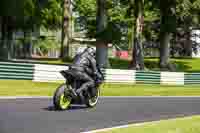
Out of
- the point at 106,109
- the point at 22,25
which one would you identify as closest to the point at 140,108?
the point at 106,109

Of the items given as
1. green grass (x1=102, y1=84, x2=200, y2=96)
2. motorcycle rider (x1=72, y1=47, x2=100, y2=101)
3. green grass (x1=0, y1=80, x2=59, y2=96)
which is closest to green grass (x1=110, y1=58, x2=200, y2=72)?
green grass (x1=102, y1=84, x2=200, y2=96)

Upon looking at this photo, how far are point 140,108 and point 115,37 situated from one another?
2559cm

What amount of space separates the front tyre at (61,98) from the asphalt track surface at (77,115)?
0.74ft

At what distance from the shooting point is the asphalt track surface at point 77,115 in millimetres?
11875

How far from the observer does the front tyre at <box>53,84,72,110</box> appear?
15117 millimetres

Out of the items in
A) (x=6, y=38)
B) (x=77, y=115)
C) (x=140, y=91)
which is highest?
(x=6, y=38)

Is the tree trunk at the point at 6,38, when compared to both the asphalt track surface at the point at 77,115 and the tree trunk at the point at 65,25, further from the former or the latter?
the asphalt track surface at the point at 77,115

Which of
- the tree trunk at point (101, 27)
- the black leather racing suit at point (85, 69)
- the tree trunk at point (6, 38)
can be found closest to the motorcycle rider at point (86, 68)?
the black leather racing suit at point (85, 69)

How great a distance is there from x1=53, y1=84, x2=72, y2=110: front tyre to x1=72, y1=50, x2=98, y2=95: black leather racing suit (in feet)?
1.63

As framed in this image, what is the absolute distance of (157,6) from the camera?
156ft

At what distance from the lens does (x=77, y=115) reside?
47.9 feet

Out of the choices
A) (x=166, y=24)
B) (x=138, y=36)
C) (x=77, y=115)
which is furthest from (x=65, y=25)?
(x=77, y=115)

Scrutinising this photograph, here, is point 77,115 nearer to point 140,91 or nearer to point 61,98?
point 61,98

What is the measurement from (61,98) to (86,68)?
50.2 inches
